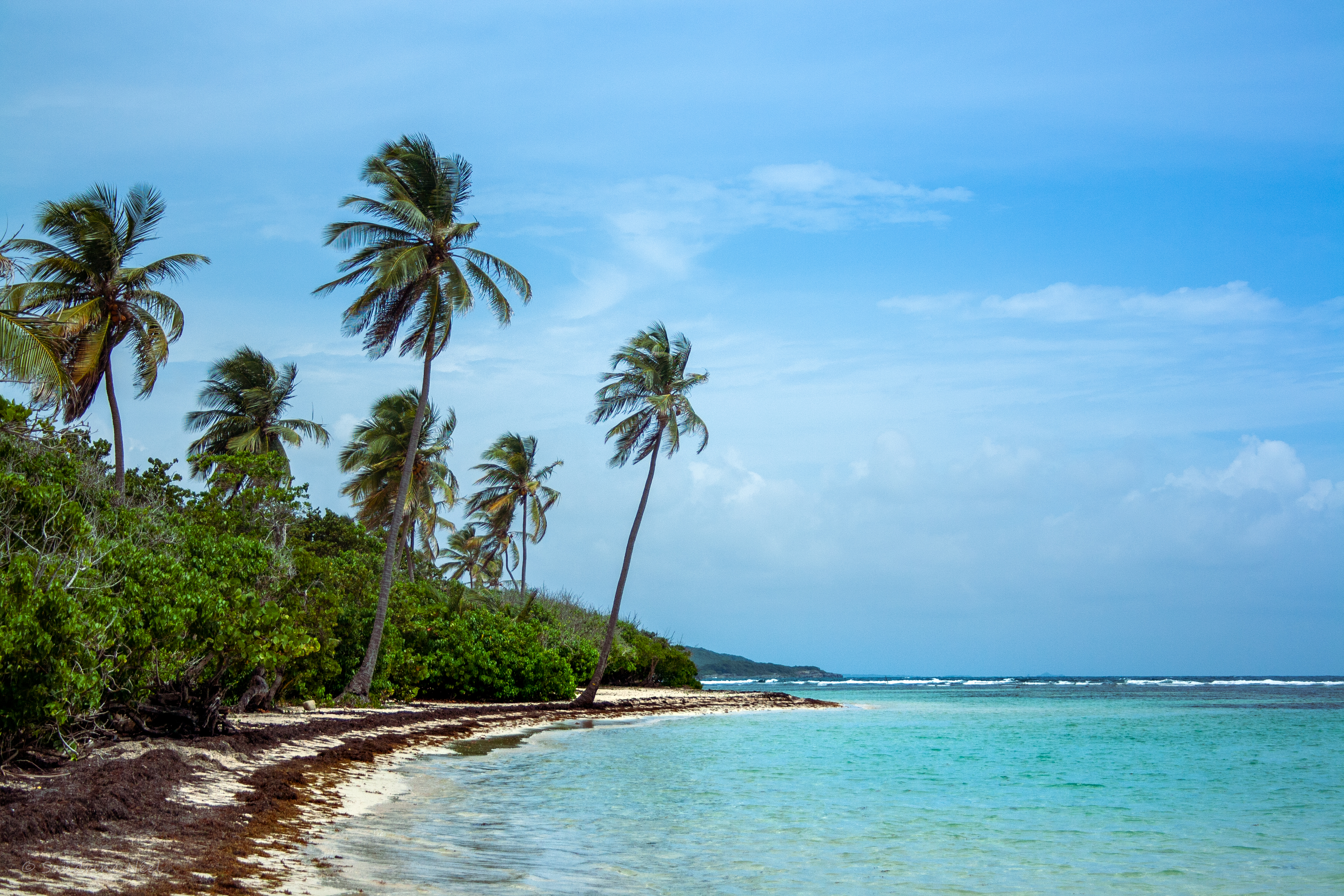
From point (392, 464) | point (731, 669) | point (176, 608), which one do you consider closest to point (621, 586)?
point (392, 464)

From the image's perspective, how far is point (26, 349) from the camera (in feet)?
34.7

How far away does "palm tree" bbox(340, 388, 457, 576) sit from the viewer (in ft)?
96.6

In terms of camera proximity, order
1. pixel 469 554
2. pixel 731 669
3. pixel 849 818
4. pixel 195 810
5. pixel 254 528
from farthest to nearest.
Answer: pixel 731 669, pixel 469 554, pixel 254 528, pixel 849 818, pixel 195 810

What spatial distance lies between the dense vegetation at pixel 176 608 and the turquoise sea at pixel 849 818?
270 centimetres

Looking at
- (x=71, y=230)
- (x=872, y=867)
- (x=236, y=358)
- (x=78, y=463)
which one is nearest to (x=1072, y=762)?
(x=872, y=867)

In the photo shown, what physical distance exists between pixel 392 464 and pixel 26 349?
18.8 metres

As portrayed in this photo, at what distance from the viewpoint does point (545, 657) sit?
28.0 metres

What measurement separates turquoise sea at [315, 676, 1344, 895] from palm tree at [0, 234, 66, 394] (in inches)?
247

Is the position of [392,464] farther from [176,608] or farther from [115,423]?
[176,608]

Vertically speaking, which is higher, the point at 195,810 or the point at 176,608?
the point at 176,608

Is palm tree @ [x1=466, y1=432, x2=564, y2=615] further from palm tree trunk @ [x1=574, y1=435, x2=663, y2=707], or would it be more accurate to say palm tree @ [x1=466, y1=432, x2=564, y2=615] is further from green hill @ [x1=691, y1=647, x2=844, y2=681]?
green hill @ [x1=691, y1=647, x2=844, y2=681]

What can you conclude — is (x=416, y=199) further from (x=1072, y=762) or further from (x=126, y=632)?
(x=1072, y=762)

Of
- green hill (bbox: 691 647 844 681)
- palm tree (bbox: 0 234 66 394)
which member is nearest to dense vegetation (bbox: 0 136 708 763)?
palm tree (bbox: 0 234 66 394)

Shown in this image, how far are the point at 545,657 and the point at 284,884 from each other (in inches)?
882
